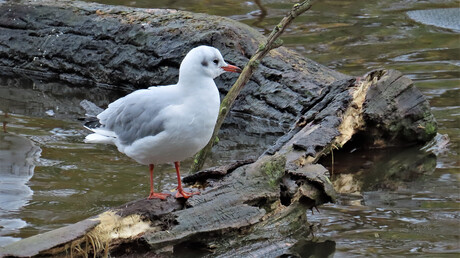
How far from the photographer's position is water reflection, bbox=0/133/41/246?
4957 millimetres

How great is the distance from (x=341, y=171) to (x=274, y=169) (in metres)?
1.62

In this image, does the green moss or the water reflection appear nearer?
the green moss

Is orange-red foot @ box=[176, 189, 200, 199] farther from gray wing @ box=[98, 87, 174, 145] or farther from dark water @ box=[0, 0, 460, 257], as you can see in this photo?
dark water @ box=[0, 0, 460, 257]

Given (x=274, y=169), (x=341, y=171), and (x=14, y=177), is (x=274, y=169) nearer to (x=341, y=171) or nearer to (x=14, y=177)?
(x=341, y=171)

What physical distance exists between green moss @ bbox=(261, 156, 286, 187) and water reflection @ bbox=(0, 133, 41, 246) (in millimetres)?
1566

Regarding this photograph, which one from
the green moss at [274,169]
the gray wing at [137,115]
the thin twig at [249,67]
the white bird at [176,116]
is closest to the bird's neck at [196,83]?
the white bird at [176,116]

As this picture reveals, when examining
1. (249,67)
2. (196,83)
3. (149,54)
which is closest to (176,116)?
(196,83)

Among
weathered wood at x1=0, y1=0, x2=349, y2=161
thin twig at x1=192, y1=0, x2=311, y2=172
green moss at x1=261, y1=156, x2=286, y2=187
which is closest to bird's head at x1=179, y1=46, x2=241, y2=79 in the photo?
green moss at x1=261, y1=156, x2=286, y2=187

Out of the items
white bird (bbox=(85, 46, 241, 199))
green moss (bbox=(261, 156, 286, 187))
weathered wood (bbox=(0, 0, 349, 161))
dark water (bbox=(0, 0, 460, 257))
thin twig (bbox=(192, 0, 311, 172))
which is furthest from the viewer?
weathered wood (bbox=(0, 0, 349, 161))

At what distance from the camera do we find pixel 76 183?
5.78 metres

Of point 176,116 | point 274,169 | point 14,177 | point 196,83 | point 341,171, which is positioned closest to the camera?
point 176,116

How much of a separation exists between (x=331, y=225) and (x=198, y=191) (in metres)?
0.95

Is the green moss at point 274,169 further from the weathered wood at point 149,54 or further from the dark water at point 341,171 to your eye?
the weathered wood at point 149,54

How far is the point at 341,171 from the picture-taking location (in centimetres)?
604
